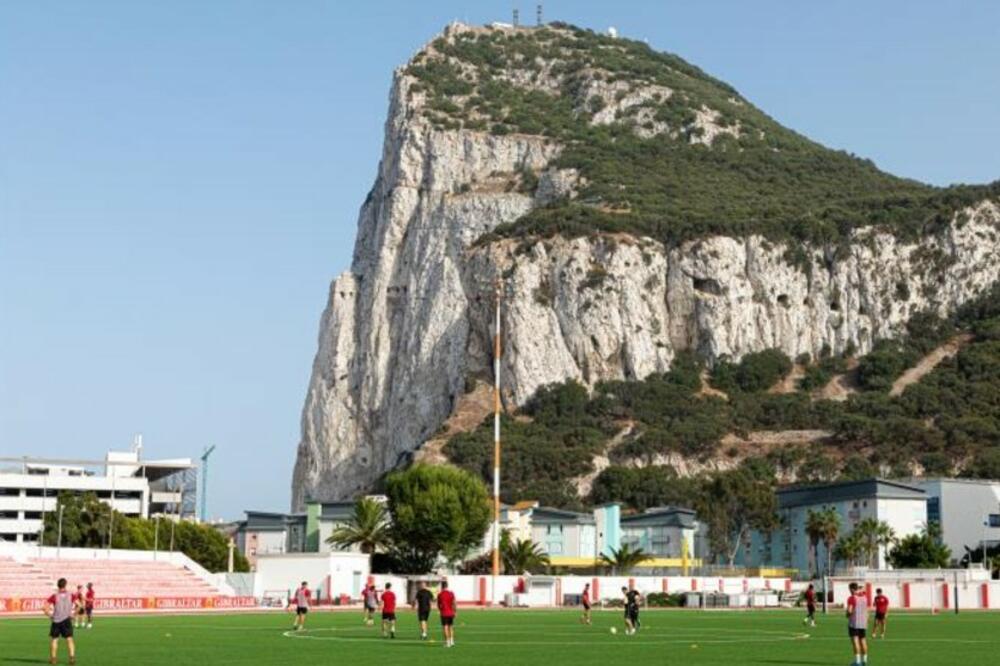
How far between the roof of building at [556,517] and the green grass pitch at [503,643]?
93.9 meters

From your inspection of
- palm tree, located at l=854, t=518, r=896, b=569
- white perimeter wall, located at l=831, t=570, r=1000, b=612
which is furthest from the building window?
white perimeter wall, located at l=831, t=570, r=1000, b=612

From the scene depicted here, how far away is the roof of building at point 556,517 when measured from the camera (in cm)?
16238

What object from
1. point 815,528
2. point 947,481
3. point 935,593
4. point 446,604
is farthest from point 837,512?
point 446,604

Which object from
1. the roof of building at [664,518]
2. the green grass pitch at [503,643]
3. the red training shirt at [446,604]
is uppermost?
the roof of building at [664,518]

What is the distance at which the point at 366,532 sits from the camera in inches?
4744

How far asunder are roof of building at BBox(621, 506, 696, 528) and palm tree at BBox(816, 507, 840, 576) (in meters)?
19.9

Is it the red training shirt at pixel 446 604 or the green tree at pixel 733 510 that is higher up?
the green tree at pixel 733 510

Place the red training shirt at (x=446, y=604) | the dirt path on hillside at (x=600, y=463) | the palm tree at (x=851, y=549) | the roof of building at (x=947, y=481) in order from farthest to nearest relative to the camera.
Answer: the dirt path on hillside at (x=600, y=463), the roof of building at (x=947, y=481), the palm tree at (x=851, y=549), the red training shirt at (x=446, y=604)

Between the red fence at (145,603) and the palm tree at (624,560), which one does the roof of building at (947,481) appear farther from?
the red fence at (145,603)

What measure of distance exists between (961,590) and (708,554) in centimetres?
6754

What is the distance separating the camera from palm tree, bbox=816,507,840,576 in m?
136

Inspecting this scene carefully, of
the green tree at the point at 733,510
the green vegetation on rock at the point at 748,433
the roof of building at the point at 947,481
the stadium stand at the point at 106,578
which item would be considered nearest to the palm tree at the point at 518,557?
the green tree at the point at 733,510

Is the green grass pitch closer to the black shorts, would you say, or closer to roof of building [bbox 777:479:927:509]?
the black shorts

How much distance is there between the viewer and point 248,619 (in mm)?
69812
